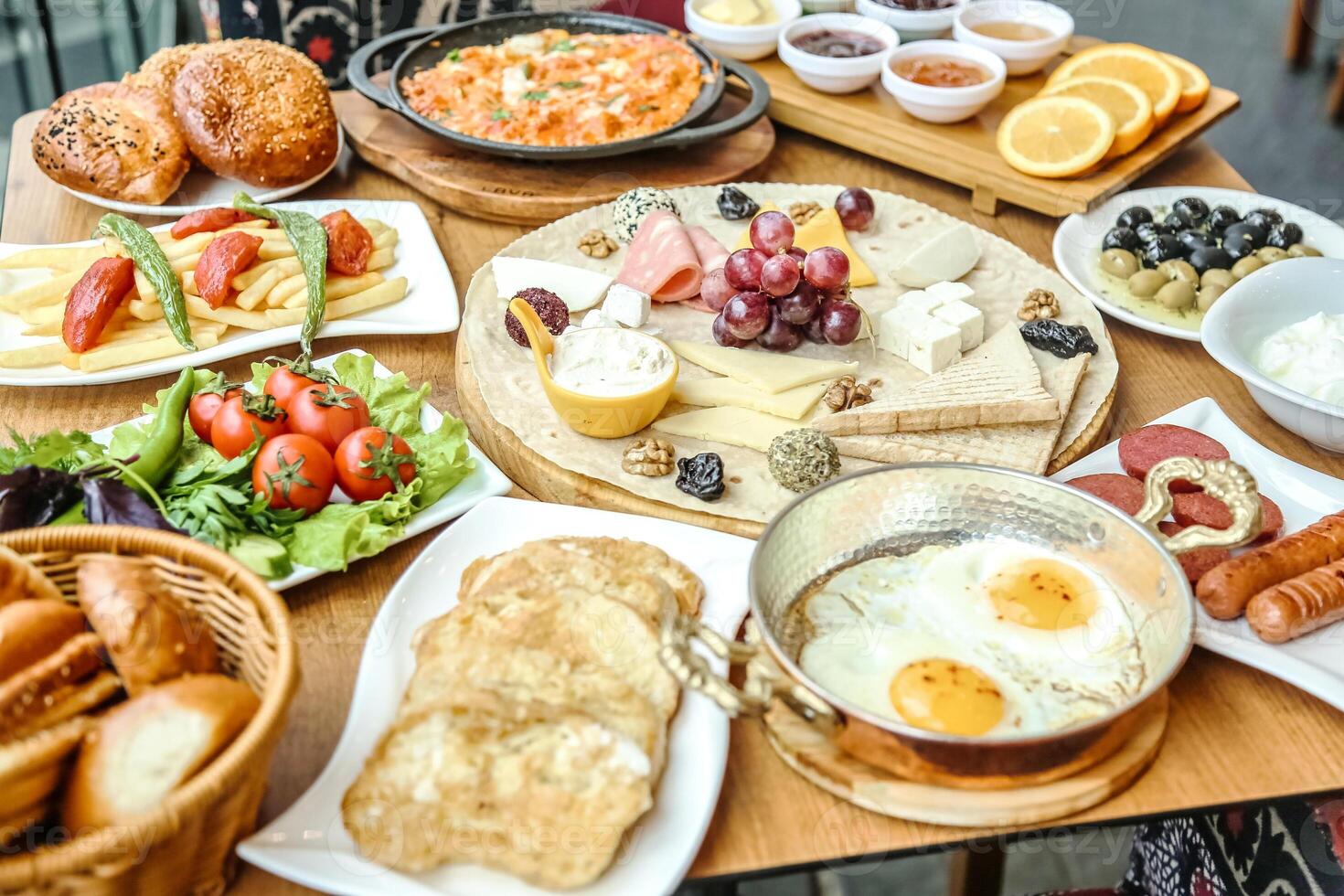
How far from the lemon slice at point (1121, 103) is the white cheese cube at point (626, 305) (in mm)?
1384

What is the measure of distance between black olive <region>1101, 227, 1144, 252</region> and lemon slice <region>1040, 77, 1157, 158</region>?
13.0 inches

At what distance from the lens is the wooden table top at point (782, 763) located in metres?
1.55

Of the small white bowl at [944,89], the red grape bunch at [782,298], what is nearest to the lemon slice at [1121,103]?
the small white bowl at [944,89]

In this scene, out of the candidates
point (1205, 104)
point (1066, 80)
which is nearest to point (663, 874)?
point (1066, 80)

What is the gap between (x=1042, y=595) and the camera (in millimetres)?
1684

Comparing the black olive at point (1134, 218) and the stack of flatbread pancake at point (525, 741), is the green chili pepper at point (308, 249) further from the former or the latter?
the black olive at point (1134, 218)

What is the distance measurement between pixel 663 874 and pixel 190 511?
1003 mm

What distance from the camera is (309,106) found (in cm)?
305

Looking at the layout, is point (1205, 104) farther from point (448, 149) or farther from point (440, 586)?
point (440, 586)

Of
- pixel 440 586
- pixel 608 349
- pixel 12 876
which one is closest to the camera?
pixel 12 876

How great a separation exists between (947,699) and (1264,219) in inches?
74.3

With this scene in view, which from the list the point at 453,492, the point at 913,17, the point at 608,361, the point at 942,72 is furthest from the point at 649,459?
the point at 913,17

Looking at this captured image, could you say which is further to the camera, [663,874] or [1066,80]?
[1066,80]

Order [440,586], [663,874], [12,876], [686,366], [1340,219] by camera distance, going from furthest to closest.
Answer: [1340,219] → [686,366] → [440,586] → [663,874] → [12,876]
